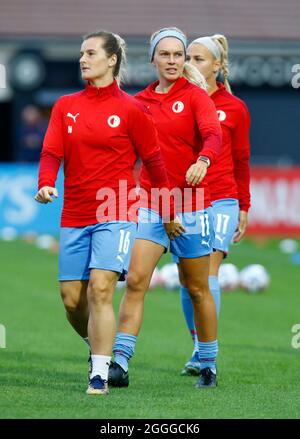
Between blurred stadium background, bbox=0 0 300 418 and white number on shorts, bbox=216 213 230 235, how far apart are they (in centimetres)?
109

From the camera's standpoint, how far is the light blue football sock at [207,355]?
853cm

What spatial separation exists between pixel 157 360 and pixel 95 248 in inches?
97.6

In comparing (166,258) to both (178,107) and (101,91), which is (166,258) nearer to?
(178,107)

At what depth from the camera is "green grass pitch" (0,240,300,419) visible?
723 centimetres

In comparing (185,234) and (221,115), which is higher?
(221,115)

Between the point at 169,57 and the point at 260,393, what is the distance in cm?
235

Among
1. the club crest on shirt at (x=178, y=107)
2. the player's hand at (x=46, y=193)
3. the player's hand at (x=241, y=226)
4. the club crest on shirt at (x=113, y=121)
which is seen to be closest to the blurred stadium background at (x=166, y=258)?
the player's hand at (x=241, y=226)

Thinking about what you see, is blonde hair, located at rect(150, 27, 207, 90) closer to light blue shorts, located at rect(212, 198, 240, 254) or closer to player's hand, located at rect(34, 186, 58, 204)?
light blue shorts, located at rect(212, 198, 240, 254)

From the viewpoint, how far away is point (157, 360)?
1011 centimetres

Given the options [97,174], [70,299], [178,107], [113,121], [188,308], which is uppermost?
[178,107]

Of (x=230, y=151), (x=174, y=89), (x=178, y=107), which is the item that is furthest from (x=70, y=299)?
(x=230, y=151)

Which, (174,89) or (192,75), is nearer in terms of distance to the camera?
(174,89)

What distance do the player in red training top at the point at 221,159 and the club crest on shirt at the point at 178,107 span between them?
0.95 metres
